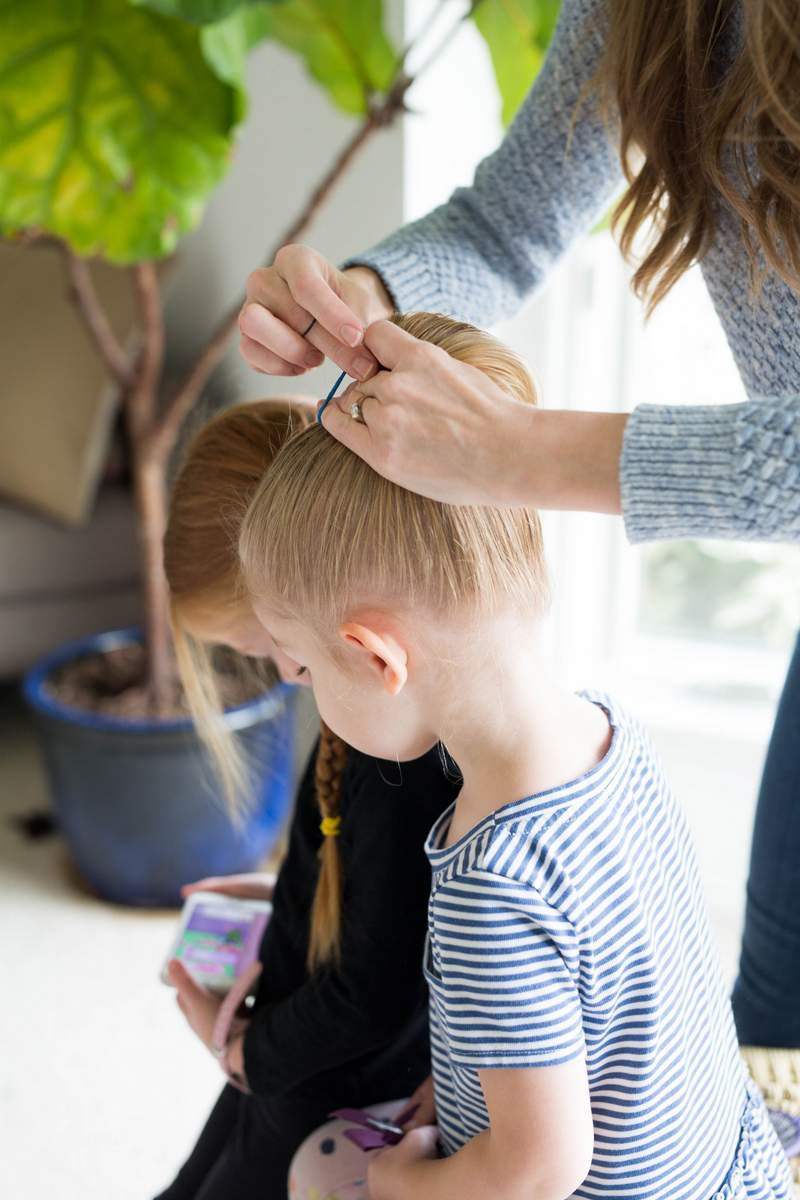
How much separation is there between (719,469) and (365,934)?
1.40 ft

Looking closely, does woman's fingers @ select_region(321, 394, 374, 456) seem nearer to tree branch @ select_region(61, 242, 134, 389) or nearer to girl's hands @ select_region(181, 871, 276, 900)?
girl's hands @ select_region(181, 871, 276, 900)

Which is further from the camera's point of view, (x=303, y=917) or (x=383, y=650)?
(x=303, y=917)

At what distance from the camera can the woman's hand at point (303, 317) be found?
2.20ft

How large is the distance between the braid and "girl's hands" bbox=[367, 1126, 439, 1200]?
131 millimetres

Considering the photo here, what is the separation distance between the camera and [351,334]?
660 millimetres

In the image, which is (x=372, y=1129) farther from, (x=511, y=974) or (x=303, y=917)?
(x=511, y=974)

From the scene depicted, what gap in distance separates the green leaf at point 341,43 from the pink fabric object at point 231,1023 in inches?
43.6

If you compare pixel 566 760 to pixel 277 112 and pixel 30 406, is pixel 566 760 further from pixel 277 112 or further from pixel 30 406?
pixel 30 406

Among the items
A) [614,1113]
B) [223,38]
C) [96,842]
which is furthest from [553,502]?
[96,842]

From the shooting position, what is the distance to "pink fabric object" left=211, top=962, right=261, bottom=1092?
0.92 meters

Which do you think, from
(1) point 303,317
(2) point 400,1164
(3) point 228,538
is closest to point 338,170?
(3) point 228,538

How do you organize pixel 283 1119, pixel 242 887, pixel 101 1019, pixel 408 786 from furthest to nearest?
pixel 101 1019, pixel 242 887, pixel 283 1119, pixel 408 786

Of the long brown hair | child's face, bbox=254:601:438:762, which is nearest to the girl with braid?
child's face, bbox=254:601:438:762

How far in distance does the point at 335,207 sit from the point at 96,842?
107 centimetres
